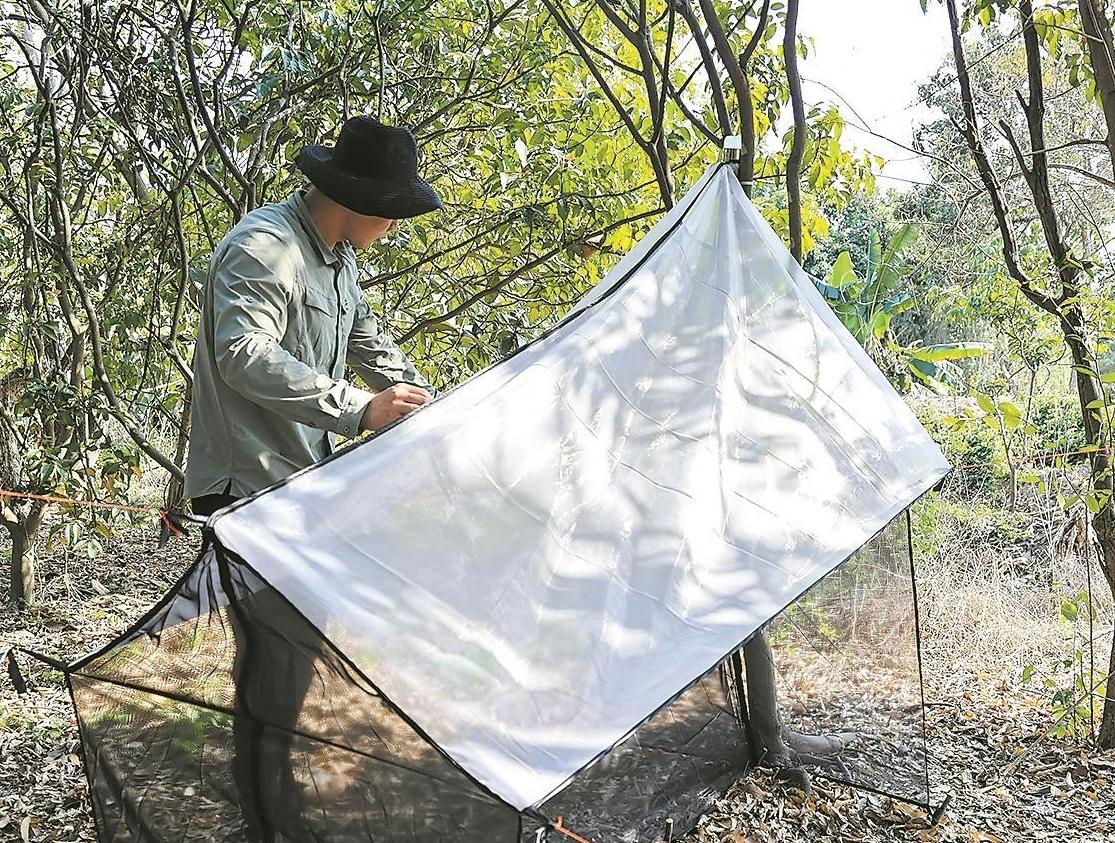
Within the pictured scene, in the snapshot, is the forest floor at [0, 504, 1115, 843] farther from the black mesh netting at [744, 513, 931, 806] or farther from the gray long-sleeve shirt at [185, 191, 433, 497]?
the gray long-sleeve shirt at [185, 191, 433, 497]

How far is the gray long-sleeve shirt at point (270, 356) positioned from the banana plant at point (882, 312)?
5.94 feet

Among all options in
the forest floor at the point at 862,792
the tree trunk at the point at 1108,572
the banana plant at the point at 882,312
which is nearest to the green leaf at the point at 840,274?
the banana plant at the point at 882,312

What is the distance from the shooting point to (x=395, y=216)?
5.64 ft

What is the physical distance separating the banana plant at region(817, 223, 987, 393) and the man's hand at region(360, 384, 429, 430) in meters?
1.91

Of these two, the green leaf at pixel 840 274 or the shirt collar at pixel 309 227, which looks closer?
the shirt collar at pixel 309 227

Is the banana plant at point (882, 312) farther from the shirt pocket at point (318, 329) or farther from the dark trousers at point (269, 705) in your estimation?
the dark trousers at point (269, 705)

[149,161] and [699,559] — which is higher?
[149,161]

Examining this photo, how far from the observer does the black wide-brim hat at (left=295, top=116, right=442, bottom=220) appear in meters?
1.70

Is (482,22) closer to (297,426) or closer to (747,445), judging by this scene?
(297,426)

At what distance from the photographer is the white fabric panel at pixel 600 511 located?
3.73 feet

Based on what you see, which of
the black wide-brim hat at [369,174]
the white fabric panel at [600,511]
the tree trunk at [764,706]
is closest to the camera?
the white fabric panel at [600,511]

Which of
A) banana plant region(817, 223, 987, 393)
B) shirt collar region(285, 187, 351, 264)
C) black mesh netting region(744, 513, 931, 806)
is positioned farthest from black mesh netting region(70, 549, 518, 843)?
banana plant region(817, 223, 987, 393)

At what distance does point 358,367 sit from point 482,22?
5.84 ft

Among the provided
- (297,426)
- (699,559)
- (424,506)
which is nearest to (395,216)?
(297,426)
